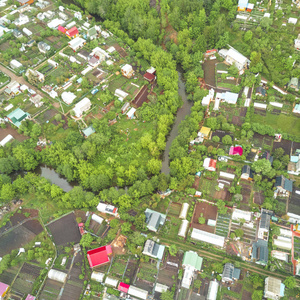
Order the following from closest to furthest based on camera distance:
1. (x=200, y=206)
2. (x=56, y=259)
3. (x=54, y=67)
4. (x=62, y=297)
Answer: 1. (x=62, y=297)
2. (x=56, y=259)
3. (x=200, y=206)
4. (x=54, y=67)

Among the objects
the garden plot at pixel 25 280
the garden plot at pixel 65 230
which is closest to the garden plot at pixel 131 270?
the garden plot at pixel 65 230

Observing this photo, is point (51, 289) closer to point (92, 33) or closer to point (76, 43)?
point (76, 43)

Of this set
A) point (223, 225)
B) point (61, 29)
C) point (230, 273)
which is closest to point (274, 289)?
point (230, 273)

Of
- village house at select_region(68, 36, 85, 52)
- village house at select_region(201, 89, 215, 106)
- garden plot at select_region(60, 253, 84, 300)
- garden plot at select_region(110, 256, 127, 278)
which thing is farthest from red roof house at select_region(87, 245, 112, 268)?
village house at select_region(68, 36, 85, 52)

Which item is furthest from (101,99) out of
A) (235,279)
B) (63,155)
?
(235,279)

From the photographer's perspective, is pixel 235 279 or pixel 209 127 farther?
pixel 209 127

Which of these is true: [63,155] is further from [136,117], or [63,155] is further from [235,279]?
[235,279]
